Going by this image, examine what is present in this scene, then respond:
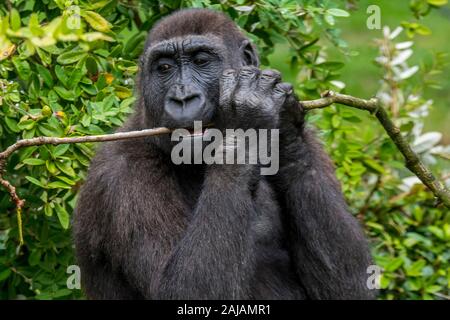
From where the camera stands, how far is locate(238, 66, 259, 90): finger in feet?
16.4

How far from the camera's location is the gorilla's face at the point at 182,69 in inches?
204

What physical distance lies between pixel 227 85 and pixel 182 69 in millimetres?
359

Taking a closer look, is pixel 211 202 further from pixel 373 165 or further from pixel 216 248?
pixel 373 165

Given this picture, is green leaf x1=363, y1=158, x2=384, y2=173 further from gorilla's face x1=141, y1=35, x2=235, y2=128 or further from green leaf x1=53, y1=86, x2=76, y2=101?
green leaf x1=53, y1=86, x2=76, y2=101

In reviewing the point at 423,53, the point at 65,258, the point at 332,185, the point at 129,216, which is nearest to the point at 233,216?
the point at 129,216

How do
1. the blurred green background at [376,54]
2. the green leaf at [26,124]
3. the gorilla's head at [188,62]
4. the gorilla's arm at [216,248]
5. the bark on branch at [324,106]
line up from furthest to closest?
the blurred green background at [376,54] → the green leaf at [26,124] → the gorilla's head at [188,62] → the gorilla's arm at [216,248] → the bark on branch at [324,106]

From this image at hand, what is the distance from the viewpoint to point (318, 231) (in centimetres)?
537

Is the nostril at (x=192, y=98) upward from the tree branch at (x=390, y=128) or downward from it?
upward

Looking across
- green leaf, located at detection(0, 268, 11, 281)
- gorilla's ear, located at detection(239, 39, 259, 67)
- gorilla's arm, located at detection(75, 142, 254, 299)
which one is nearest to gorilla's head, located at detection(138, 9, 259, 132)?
gorilla's ear, located at detection(239, 39, 259, 67)

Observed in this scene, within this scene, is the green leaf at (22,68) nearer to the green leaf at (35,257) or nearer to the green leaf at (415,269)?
the green leaf at (35,257)

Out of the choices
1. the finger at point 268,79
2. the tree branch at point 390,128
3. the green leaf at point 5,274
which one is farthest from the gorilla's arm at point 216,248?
the green leaf at point 5,274

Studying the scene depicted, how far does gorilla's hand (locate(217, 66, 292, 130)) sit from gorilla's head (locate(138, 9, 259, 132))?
4.8 inches

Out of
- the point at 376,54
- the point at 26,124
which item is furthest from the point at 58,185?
the point at 376,54

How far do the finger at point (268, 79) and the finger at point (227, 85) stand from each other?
0.14m
